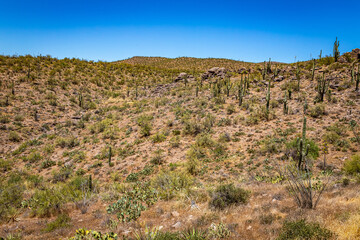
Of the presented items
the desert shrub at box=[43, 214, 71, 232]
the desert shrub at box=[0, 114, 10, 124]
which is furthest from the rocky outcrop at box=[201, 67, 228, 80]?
the desert shrub at box=[43, 214, 71, 232]

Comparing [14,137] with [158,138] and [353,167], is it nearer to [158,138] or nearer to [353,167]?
[158,138]

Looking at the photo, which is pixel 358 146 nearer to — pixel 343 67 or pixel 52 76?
pixel 343 67

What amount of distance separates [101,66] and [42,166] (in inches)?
1079

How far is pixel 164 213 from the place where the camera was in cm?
570

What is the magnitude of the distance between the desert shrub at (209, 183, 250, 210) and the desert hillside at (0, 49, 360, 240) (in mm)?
38

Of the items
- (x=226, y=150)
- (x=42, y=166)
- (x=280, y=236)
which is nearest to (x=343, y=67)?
(x=226, y=150)

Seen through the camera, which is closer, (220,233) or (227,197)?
(220,233)

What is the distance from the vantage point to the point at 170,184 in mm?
7652

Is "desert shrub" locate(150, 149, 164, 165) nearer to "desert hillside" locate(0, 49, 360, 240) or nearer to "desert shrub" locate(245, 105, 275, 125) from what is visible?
"desert hillside" locate(0, 49, 360, 240)

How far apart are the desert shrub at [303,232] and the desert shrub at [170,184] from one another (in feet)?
12.8

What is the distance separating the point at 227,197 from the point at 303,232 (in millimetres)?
2660

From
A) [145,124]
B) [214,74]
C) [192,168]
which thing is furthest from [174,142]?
[214,74]

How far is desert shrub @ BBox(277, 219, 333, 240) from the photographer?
3.33 metres

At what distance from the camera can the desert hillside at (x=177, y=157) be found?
4645 millimetres
